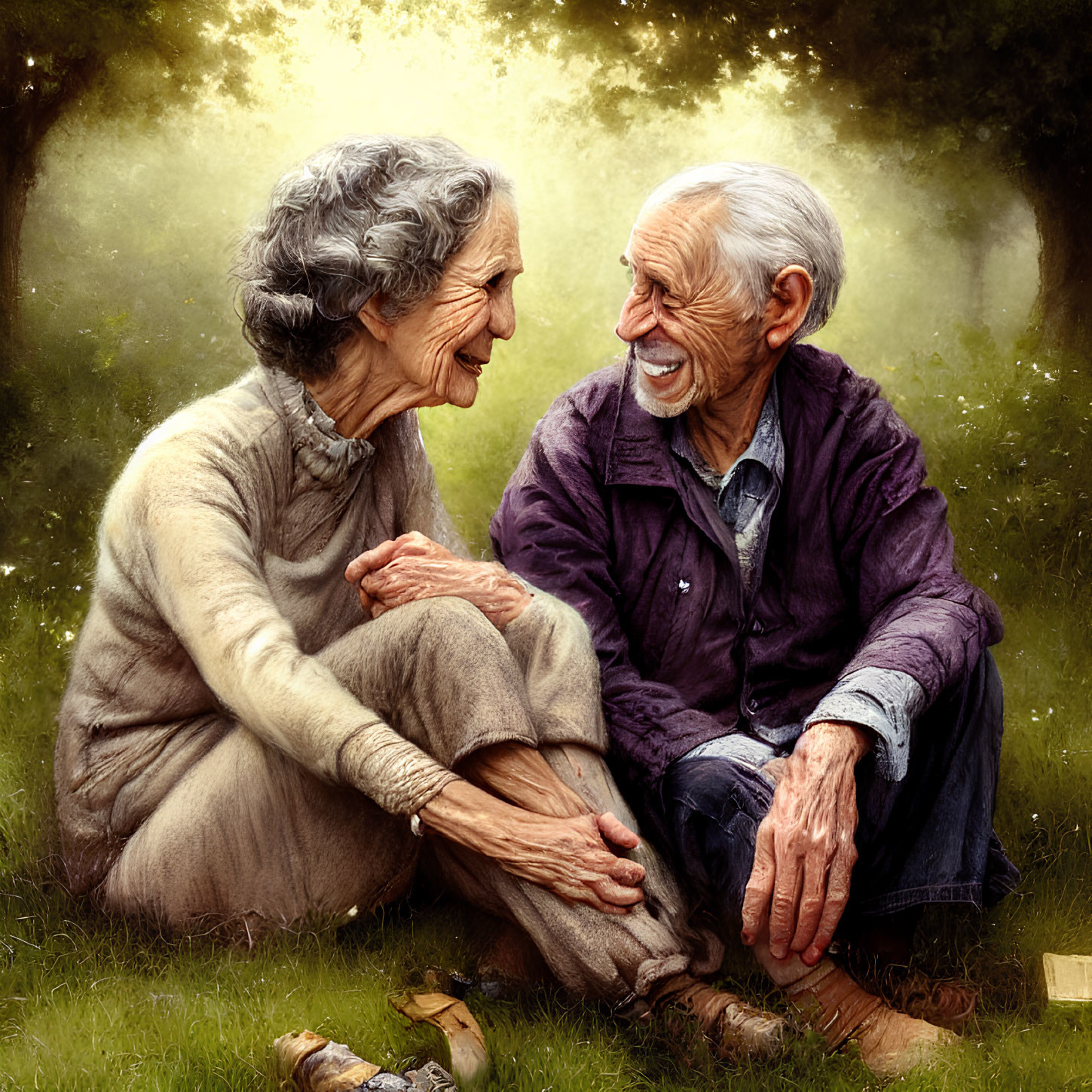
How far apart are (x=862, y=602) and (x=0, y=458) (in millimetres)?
2597

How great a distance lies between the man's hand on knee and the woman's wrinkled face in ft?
4.03

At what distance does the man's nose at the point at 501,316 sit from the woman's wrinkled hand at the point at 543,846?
113 cm

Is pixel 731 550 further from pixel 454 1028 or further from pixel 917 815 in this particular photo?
pixel 454 1028

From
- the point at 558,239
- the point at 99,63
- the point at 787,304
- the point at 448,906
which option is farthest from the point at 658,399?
the point at 99,63

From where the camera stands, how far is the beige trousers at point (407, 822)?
2.90 metres

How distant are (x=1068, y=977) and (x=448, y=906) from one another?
1514 millimetres

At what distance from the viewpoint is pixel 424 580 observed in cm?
318

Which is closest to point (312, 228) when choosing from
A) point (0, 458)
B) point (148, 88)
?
point (148, 88)

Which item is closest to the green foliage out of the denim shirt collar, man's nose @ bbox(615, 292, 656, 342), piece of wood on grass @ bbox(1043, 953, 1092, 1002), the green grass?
the green grass

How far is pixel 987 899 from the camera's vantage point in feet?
11.2

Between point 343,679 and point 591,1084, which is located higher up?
point 343,679

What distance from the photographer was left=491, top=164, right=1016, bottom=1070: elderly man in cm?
299

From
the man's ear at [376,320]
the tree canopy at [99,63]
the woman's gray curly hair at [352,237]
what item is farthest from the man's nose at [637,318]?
the tree canopy at [99,63]

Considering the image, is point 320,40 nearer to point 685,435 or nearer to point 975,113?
point 685,435
